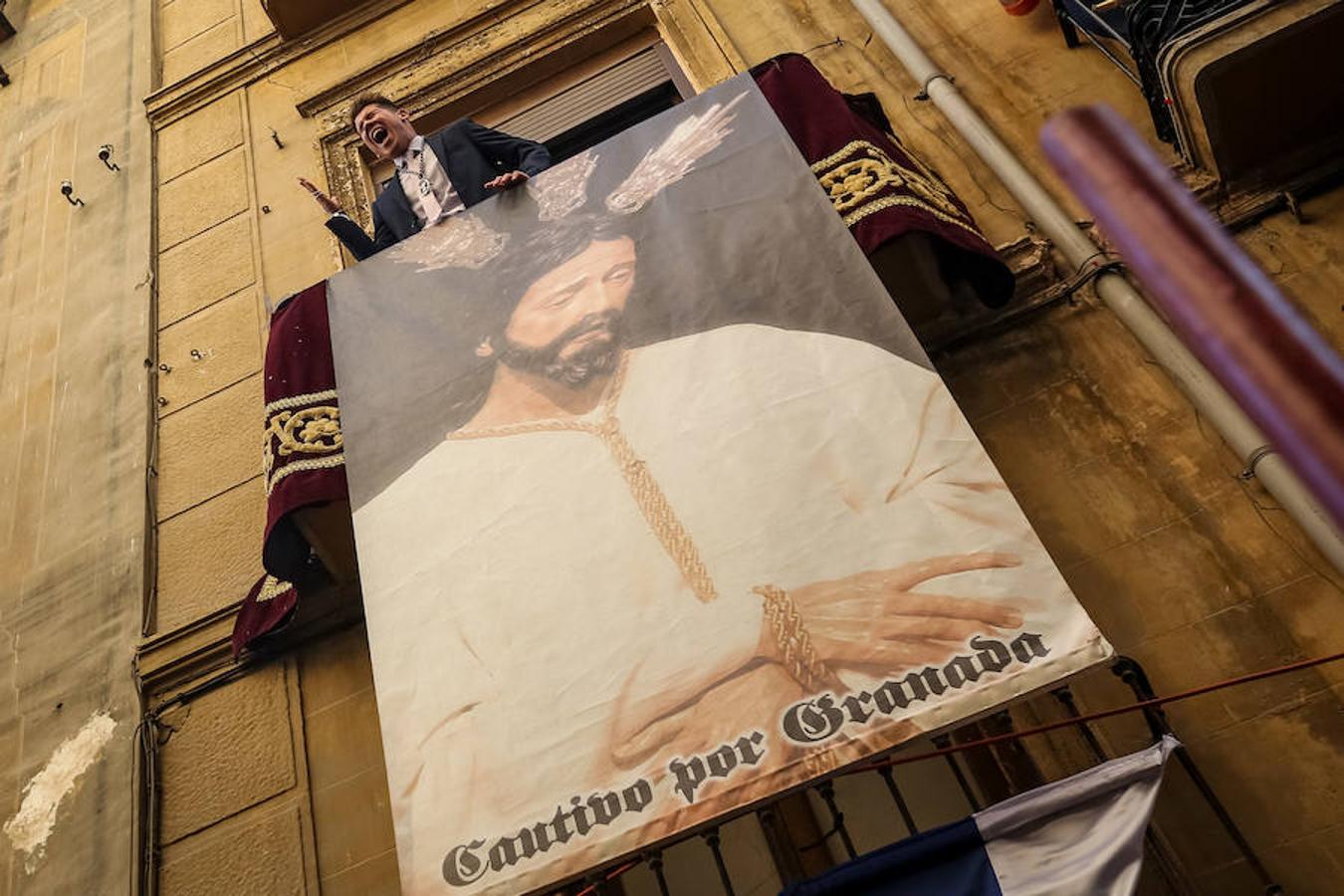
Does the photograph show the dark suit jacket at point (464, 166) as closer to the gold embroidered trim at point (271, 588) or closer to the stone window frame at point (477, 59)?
the stone window frame at point (477, 59)

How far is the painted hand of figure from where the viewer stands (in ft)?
10.2

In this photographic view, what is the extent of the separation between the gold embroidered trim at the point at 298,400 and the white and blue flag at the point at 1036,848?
2.72 m

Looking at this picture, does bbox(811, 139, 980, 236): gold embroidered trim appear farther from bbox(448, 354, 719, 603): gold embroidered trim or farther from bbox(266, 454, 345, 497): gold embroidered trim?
bbox(266, 454, 345, 497): gold embroidered trim

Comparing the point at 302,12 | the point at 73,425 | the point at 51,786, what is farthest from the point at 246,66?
the point at 51,786

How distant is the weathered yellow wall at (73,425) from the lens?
15.4 feet

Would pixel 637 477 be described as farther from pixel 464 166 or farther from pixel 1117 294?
pixel 464 166

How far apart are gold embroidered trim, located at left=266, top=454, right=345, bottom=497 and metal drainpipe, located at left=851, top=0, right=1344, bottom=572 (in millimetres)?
2936

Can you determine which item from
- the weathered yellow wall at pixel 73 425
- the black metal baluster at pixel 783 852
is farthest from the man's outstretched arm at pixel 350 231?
the black metal baluster at pixel 783 852

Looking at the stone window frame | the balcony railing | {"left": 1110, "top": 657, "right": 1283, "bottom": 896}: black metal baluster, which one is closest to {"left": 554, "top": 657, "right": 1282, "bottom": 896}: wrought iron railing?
{"left": 1110, "top": 657, "right": 1283, "bottom": 896}: black metal baluster

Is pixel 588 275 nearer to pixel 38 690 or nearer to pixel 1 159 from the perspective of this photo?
pixel 38 690

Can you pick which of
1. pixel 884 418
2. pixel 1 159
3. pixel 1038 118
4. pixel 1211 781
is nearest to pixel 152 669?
pixel 884 418

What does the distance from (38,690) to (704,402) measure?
3.42 m

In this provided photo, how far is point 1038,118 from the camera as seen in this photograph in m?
5.12

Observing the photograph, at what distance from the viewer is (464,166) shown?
534 centimetres
